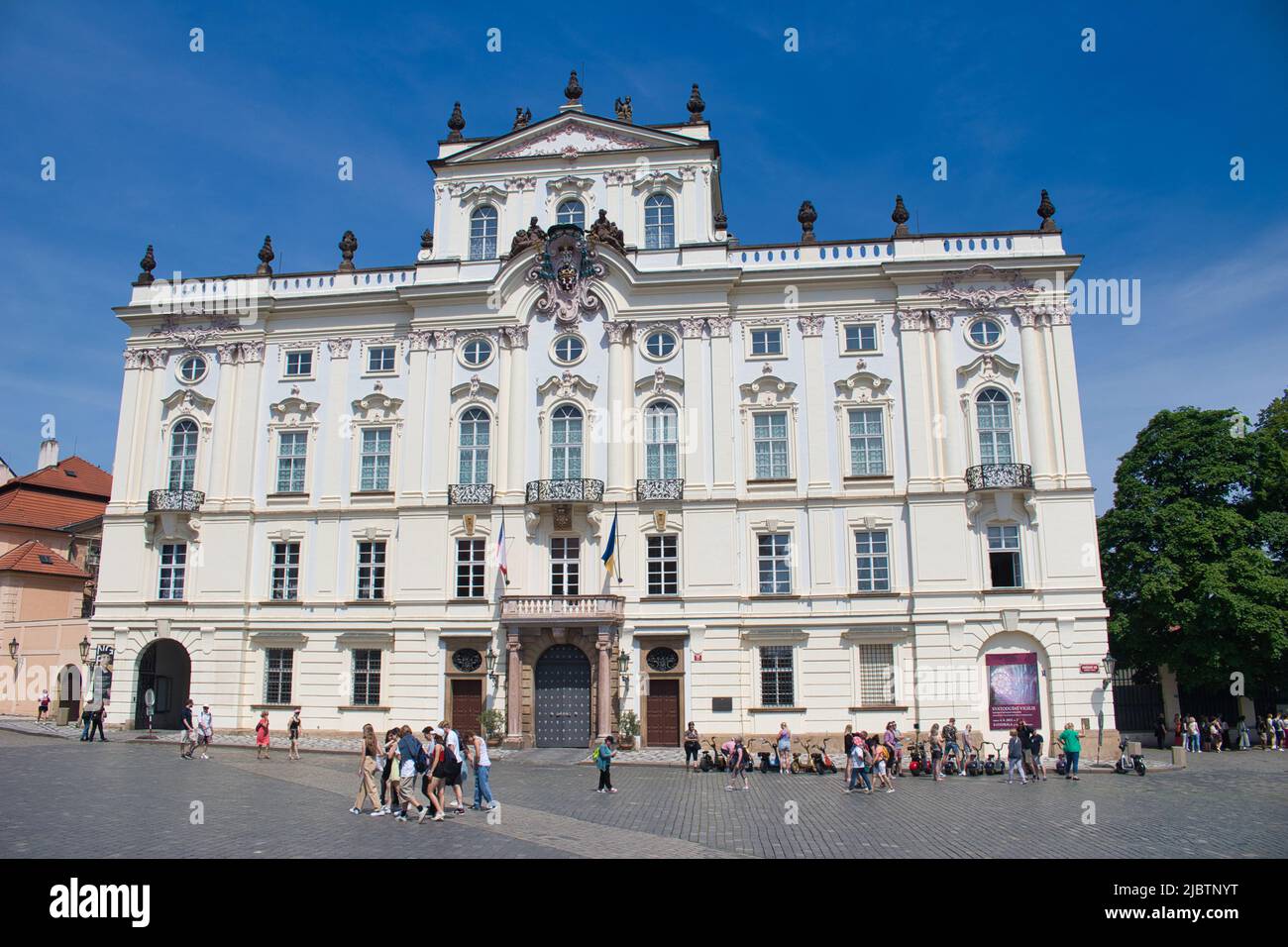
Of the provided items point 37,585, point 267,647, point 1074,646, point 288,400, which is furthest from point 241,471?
point 1074,646

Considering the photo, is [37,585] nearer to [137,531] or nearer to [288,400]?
[137,531]

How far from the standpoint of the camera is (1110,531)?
45688 mm

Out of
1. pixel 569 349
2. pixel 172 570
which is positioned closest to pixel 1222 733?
pixel 569 349

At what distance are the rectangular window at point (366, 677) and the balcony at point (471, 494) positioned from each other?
6.98m

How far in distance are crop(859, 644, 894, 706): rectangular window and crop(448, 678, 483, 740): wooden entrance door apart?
1498cm

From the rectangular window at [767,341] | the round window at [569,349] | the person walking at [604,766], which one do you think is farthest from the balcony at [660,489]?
the person walking at [604,766]

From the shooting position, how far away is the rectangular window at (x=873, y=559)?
38.3m

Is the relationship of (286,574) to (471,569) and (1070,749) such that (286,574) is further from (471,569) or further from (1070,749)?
(1070,749)

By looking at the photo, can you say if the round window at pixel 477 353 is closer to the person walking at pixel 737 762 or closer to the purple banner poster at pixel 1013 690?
the person walking at pixel 737 762

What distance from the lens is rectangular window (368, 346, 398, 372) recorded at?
140 feet

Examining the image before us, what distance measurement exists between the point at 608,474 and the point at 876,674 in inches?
514

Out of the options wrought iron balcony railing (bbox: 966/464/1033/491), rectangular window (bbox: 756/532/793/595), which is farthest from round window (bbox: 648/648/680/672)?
wrought iron balcony railing (bbox: 966/464/1033/491)

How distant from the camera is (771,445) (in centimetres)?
3988

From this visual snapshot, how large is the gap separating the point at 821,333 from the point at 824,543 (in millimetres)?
8787
